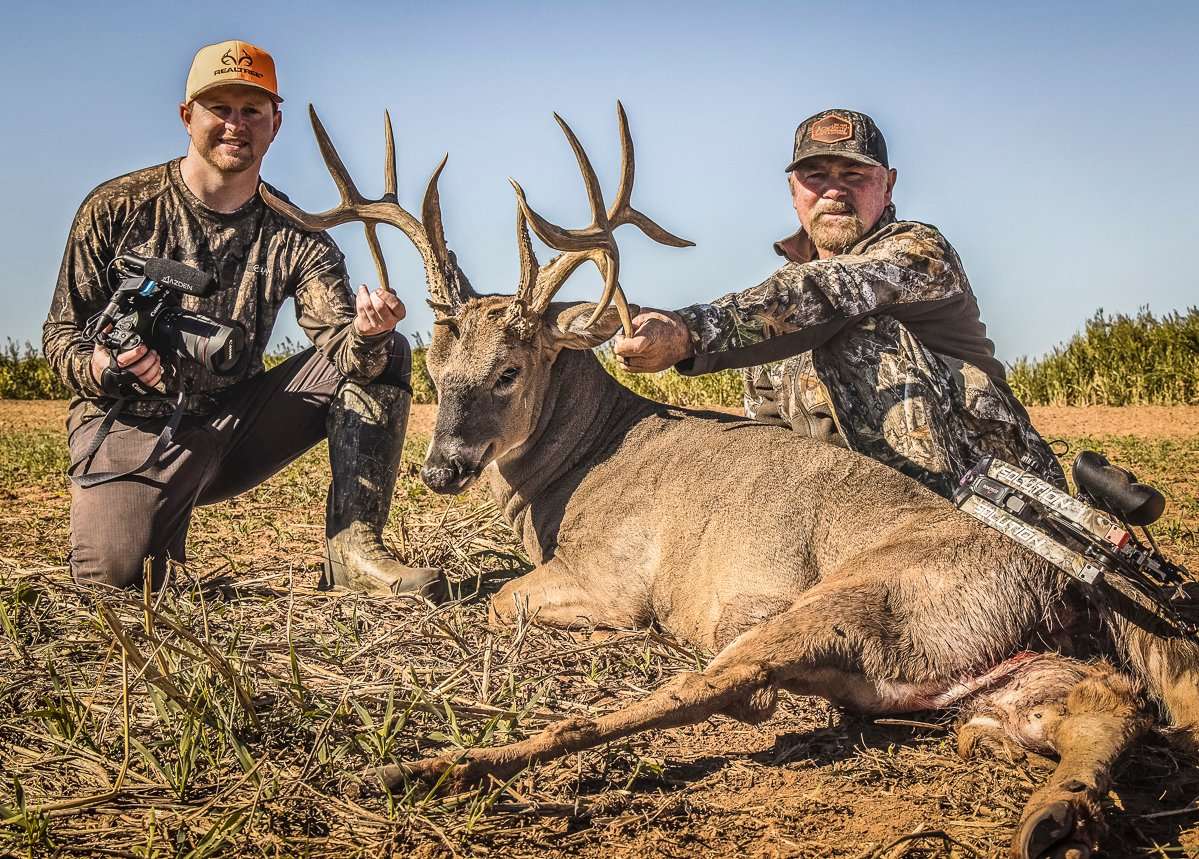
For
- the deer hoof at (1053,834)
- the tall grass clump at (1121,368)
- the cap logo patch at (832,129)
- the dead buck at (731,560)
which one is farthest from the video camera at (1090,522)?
the tall grass clump at (1121,368)

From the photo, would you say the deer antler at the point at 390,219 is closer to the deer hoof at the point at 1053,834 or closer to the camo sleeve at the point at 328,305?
the camo sleeve at the point at 328,305

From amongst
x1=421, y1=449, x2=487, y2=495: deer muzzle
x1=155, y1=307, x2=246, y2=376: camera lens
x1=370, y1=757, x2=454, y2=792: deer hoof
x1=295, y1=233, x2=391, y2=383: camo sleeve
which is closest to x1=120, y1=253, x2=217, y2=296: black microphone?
x1=155, y1=307, x2=246, y2=376: camera lens

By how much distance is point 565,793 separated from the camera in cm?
302

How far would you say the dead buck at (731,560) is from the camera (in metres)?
3.30

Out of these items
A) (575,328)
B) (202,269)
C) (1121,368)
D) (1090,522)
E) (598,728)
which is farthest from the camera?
(1121,368)

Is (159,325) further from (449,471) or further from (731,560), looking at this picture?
(731,560)

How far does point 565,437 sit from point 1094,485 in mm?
2336

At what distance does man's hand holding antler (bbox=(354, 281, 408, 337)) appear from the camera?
4891 mm

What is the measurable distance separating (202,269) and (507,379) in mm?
1624

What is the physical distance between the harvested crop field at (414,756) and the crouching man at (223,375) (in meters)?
0.58

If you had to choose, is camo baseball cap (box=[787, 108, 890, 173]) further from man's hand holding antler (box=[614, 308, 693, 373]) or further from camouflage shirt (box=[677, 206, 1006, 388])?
man's hand holding antler (box=[614, 308, 693, 373])

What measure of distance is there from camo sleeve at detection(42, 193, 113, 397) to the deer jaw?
1632 mm

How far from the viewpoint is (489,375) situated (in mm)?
4855

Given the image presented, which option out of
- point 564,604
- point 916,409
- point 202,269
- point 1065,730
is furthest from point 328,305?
point 1065,730
